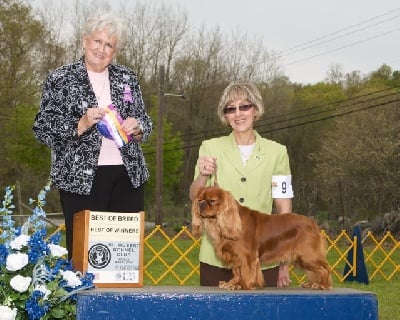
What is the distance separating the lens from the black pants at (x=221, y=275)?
3.62 m

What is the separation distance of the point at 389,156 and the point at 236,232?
940 inches

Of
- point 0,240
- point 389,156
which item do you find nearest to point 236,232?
point 0,240

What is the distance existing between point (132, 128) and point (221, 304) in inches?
40.9

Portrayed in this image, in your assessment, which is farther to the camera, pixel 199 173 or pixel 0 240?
pixel 199 173

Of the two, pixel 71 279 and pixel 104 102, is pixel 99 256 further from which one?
pixel 104 102

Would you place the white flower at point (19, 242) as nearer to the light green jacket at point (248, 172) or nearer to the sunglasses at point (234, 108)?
the light green jacket at point (248, 172)

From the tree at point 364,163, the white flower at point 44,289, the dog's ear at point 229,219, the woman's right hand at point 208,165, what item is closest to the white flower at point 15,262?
the white flower at point 44,289

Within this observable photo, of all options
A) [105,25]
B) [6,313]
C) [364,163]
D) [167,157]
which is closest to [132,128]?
[105,25]

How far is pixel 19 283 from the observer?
276 centimetres

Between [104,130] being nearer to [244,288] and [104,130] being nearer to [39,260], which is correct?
[39,260]

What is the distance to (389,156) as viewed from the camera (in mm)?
25781

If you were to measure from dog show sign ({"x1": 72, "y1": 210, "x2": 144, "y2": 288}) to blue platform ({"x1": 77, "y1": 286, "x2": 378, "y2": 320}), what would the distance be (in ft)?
0.34

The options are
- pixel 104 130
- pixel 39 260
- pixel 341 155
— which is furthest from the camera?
pixel 341 155

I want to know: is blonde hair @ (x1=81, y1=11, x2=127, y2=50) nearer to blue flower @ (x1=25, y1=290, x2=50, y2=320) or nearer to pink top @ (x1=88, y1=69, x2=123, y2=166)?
pink top @ (x1=88, y1=69, x2=123, y2=166)
